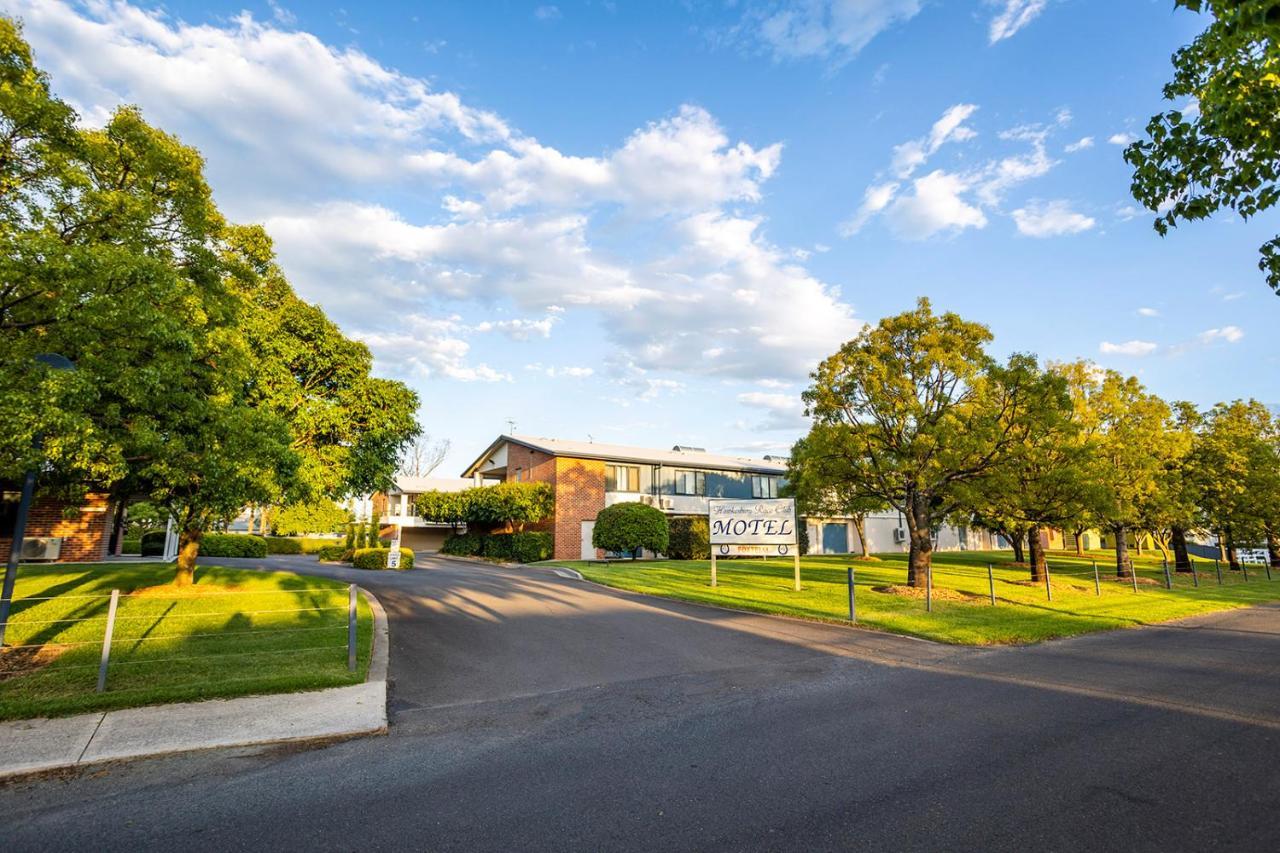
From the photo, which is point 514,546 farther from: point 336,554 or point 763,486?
point 763,486

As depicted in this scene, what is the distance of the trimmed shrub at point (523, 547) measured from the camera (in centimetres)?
3566

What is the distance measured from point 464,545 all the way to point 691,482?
1663 centimetres

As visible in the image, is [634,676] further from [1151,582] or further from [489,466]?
[489,466]

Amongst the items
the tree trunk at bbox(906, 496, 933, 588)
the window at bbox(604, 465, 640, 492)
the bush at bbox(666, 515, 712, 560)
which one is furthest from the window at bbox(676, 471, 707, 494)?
the tree trunk at bbox(906, 496, 933, 588)

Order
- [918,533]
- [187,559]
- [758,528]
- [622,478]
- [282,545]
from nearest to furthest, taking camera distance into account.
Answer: [187,559] → [918,533] → [758,528] → [622,478] → [282,545]

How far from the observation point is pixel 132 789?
16.3 feet

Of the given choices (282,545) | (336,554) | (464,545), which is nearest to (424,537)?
(464,545)

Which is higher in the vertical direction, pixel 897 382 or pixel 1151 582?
pixel 897 382

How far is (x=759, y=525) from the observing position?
2011 cm

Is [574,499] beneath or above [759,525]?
above

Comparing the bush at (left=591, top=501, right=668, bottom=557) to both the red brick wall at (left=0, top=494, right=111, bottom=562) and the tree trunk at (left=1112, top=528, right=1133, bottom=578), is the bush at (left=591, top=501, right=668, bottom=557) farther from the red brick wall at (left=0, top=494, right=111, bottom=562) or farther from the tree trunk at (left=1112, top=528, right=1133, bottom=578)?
the tree trunk at (left=1112, top=528, right=1133, bottom=578)

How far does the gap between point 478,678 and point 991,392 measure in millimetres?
16787

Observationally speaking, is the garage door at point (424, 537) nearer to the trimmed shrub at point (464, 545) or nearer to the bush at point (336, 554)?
the trimmed shrub at point (464, 545)

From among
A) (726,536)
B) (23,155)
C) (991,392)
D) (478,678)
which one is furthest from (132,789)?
(991,392)
